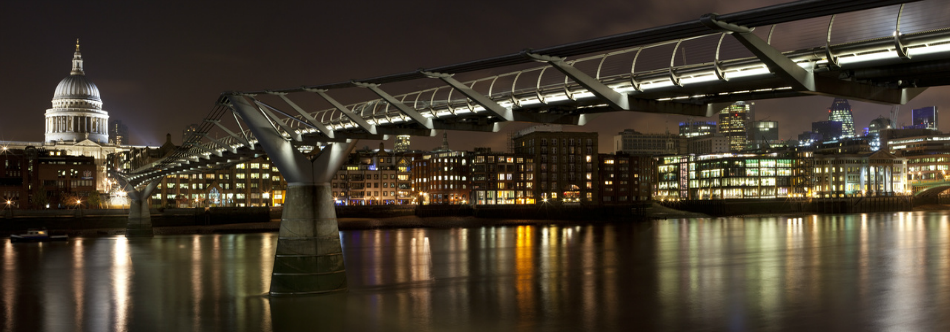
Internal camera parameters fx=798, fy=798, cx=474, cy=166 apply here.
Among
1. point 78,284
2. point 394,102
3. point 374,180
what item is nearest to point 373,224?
point 78,284

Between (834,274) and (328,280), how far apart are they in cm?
3245

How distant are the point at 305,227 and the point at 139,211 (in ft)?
207

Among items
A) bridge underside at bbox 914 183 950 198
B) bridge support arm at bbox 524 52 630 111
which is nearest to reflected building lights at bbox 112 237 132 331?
bridge support arm at bbox 524 52 630 111

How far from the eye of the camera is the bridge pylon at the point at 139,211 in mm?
86250

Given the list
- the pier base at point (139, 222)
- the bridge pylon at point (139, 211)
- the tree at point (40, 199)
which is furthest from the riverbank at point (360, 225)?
the tree at point (40, 199)

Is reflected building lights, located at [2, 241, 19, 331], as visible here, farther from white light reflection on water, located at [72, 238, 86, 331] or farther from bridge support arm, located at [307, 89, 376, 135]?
bridge support arm, located at [307, 89, 376, 135]

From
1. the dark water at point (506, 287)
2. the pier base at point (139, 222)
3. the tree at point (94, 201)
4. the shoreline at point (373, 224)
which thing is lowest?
the dark water at point (506, 287)

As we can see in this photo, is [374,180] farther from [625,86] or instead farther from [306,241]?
[625,86]

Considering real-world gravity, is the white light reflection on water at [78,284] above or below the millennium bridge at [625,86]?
below

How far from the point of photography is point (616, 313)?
34156 millimetres

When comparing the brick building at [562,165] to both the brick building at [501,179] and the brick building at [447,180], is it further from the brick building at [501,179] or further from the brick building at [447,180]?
the brick building at [447,180]

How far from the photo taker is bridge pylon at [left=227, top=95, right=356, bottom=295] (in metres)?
33.8

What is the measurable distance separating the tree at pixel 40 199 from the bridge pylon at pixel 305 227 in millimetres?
119156

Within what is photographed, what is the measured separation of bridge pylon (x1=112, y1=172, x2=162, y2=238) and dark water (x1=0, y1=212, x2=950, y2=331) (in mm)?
6354
